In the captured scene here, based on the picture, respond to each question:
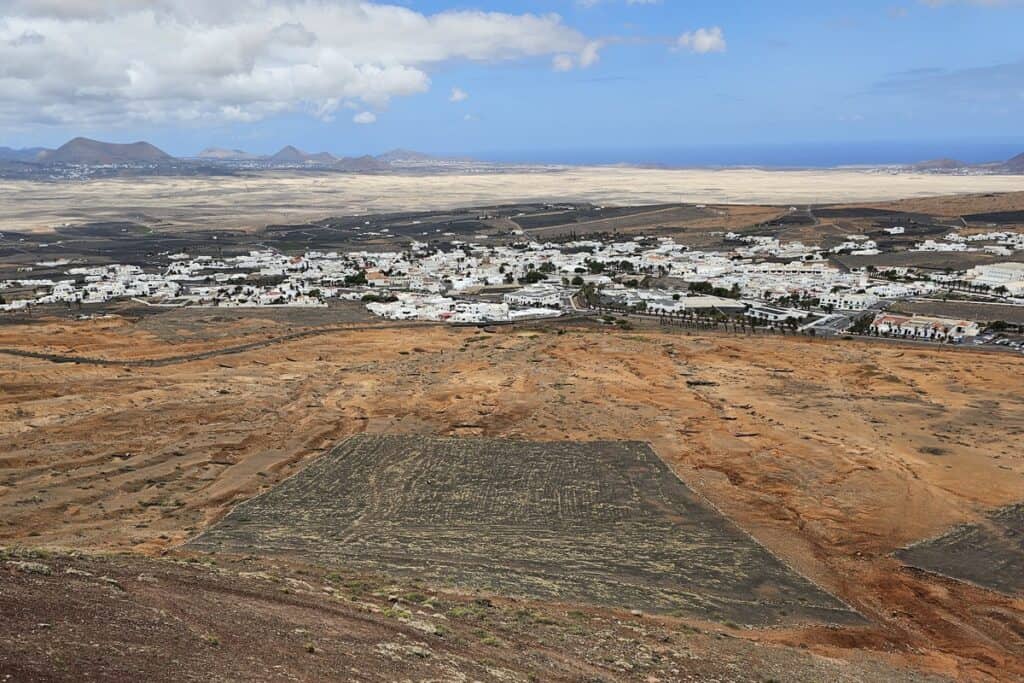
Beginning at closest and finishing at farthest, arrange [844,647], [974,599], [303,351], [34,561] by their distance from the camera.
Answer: [34,561]
[844,647]
[974,599]
[303,351]

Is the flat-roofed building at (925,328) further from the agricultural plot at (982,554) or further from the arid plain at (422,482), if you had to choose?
the agricultural plot at (982,554)

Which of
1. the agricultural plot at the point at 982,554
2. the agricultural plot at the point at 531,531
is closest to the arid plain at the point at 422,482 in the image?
the agricultural plot at the point at 982,554

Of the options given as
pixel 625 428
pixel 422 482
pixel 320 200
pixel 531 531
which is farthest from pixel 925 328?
pixel 320 200

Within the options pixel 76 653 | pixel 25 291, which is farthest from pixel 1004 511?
pixel 25 291

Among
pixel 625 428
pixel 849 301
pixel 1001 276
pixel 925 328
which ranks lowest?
pixel 625 428

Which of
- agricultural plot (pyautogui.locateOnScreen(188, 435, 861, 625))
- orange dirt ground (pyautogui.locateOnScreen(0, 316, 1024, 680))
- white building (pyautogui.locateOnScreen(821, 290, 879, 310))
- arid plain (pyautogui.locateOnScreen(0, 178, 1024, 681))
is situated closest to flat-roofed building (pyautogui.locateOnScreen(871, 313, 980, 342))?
arid plain (pyautogui.locateOnScreen(0, 178, 1024, 681))

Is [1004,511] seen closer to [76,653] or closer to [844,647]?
[844,647]

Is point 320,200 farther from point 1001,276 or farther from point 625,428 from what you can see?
point 625,428
